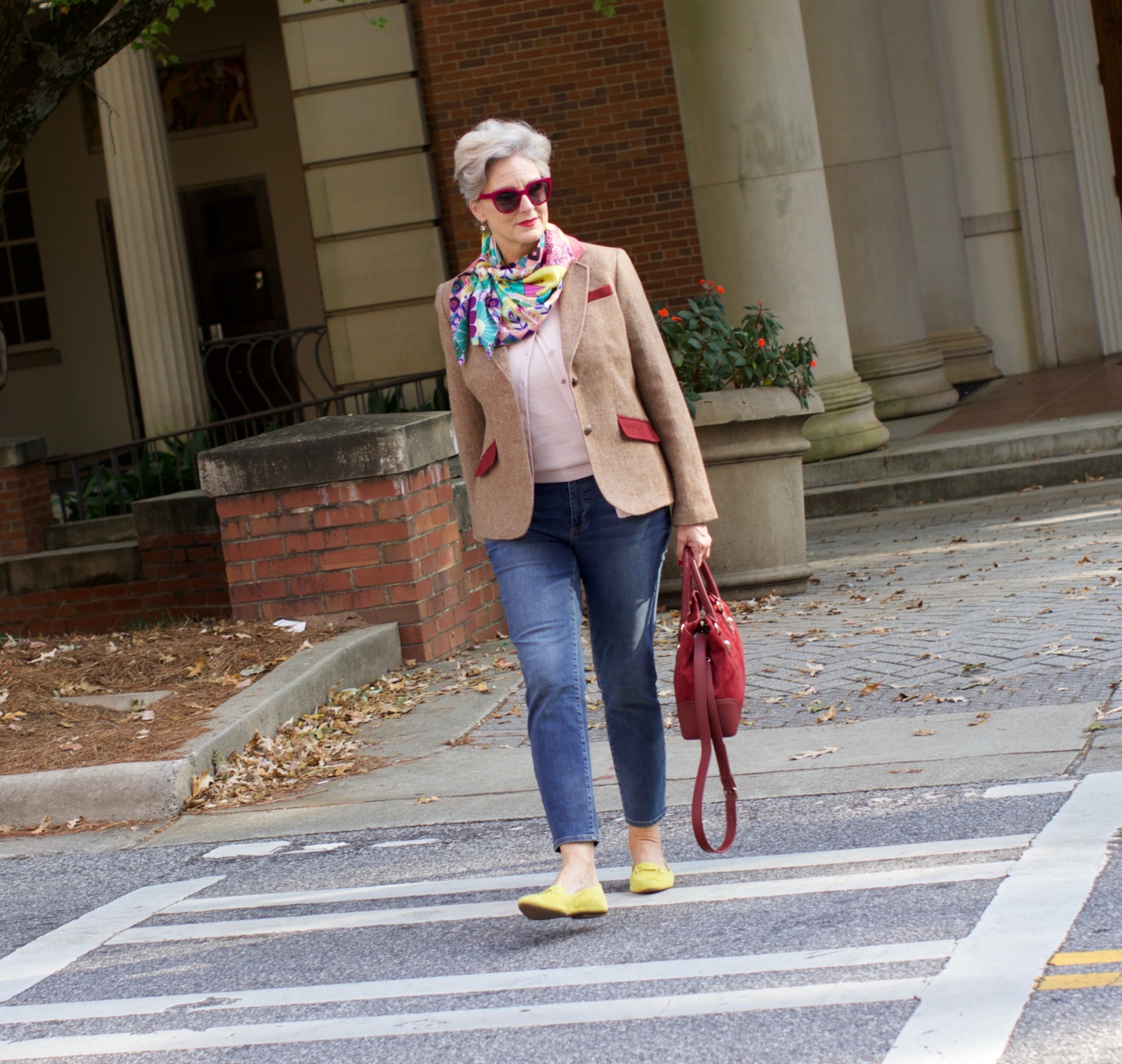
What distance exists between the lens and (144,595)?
33.6ft

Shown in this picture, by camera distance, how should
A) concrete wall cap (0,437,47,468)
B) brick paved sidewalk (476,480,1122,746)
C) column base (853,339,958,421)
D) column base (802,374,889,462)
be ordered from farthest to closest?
column base (853,339,958,421) < concrete wall cap (0,437,47,468) < column base (802,374,889,462) < brick paved sidewalk (476,480,1122,746)

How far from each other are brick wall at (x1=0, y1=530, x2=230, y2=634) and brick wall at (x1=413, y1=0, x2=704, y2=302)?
4555 millimetres

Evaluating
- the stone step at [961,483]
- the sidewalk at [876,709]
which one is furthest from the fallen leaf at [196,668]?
the stone step at [961,483]

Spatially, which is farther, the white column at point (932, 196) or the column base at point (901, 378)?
the white column at point (932, 196)

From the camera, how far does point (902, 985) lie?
120 inches

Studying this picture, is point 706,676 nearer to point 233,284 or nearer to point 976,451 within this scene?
point 976,451

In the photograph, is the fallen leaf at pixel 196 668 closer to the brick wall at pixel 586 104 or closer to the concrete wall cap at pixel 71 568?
the concrete wall cap at pixel 71 568

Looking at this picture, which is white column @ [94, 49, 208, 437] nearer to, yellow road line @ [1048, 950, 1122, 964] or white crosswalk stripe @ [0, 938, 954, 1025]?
white crosswalk stripe @ [0, 938, 954, 1025]

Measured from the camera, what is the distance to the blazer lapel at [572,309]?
12.0 ft

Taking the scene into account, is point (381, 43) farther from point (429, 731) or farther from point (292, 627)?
point (429, 731)

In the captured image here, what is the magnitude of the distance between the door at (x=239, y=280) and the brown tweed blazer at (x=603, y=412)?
13.8m

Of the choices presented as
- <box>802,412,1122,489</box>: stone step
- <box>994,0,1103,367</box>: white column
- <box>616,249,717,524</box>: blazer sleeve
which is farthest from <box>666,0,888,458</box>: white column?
<box>616,249,717,524</box>: blazer sleeve

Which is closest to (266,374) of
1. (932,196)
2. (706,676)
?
(932,196)

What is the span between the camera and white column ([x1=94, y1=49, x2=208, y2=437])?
13656 millimetres
